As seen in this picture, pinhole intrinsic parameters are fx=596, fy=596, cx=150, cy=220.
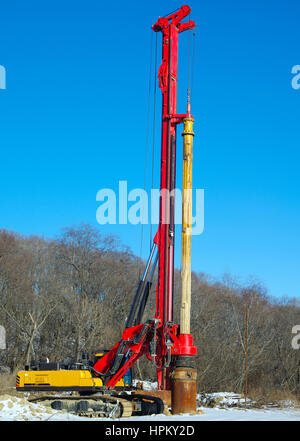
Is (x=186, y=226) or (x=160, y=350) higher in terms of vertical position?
(x=186, y=226)

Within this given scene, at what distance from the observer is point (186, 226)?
49.6ft

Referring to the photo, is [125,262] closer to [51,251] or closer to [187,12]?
[51,251]

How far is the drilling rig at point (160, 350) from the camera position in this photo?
14.1 metres

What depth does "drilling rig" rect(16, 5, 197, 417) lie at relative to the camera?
14.1 metres

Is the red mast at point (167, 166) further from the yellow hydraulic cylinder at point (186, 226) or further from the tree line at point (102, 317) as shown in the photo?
the tree line at point (102, 317)

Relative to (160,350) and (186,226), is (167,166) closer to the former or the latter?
(186,226)

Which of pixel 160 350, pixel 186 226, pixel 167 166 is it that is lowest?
pixel 160 350

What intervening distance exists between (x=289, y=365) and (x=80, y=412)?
2138 cm

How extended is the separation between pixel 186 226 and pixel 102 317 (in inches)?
802

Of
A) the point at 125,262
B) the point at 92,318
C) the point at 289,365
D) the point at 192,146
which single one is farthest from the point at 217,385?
the point at 125,262

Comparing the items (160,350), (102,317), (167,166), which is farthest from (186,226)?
(102,317)

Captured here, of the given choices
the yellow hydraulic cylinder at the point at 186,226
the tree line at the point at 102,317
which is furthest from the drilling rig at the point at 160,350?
the tree line at the point at 102,317

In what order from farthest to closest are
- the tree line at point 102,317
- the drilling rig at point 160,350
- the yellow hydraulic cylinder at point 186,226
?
the tree line at point 102,317, the yellow hydraulic cylinder at point 186,226, the drilling rig at point 160,350

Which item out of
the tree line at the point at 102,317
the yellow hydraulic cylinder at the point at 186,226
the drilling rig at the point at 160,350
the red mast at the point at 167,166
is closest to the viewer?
the drilling rig at the point at 160,350
